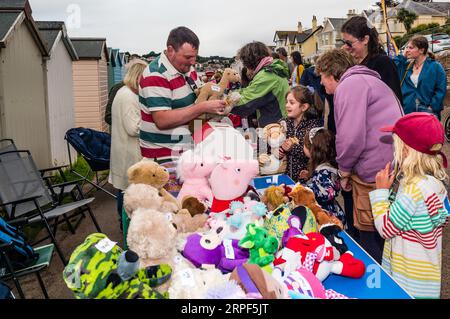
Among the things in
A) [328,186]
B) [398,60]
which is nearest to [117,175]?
[328,186]

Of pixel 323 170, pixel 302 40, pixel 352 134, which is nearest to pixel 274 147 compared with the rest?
pixel 323 170

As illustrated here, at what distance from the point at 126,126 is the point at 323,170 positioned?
2333mm

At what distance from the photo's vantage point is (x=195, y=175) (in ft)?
9.04

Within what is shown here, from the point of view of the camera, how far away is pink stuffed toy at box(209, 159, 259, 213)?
8.77ft

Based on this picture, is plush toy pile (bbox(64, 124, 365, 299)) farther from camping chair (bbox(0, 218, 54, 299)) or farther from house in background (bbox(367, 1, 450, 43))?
house in background (bbox(367, 1, 450, 43))

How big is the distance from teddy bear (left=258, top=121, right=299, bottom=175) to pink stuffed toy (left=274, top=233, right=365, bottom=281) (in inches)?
54.4

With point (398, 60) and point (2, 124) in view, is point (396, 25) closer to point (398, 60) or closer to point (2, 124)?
point (398, 60)

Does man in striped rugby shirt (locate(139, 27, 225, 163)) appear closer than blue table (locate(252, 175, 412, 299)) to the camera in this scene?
No

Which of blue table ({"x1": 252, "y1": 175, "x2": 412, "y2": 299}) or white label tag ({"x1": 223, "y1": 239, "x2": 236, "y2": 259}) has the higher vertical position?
white label tag ({"x1": 223, "y1": 239, "x2": 236, "y2": 259})

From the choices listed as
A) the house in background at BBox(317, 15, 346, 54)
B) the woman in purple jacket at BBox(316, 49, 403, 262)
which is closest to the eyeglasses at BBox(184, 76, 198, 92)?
the woman in purple jacket at BBox(316, 49, 403, 262)

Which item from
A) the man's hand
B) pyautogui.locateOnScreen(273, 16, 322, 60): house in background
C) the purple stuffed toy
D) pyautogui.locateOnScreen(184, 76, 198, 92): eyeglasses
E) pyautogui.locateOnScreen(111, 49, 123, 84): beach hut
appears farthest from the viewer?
pyautogui.locateOnScreen(273, 16, 322, 60): house in background

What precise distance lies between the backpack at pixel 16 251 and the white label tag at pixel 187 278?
78.8 inches

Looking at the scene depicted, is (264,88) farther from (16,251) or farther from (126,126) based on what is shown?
(16,251)

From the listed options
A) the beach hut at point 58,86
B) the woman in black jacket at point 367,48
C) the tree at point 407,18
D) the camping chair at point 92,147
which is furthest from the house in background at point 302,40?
the woman in black jacket at point 367,48
